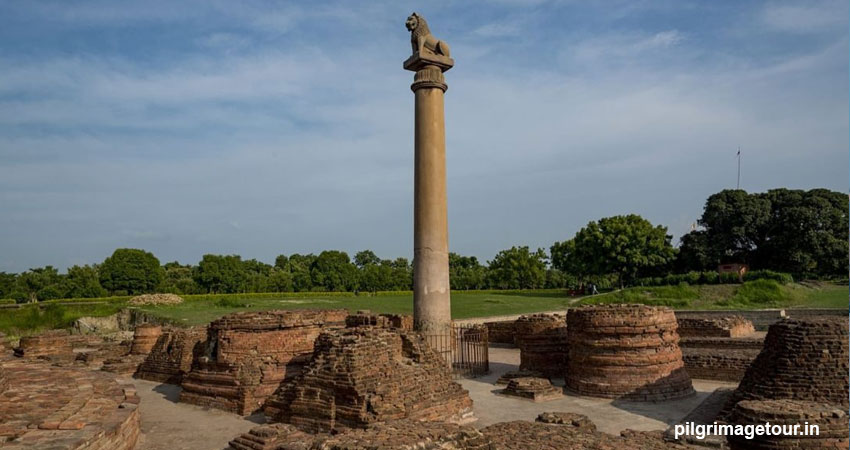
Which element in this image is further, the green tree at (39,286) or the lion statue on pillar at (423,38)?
the green tree at (39,286)

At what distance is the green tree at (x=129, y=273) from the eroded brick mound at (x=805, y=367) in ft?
194

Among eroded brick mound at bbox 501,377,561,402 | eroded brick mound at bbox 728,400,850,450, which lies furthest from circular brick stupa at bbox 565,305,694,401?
eroded brick mound at bbox 728,400,850,450

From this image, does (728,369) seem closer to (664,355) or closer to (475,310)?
(664,355)

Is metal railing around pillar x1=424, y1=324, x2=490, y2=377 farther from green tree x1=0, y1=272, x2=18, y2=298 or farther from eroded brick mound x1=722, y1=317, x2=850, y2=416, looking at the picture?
green tree x1=0, y1=272, x2=18, y2=298

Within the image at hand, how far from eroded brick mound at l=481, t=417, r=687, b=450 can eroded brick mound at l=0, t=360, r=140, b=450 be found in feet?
14.0

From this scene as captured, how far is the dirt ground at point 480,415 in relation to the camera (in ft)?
29.7

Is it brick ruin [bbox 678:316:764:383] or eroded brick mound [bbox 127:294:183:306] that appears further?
eroded brick mound [bbox 127:294:183:306]

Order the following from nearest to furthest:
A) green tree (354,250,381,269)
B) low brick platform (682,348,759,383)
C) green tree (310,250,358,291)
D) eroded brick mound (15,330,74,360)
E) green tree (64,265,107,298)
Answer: low brick platform (682,348,759,383), eroded brick mound (15,330,74,360), green tree (64,265,107,298), green tree (310,250,358,291), green tree (354,250,381,269)

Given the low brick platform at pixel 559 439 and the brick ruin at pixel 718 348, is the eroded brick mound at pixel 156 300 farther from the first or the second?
the low brick platform at pixel 559 439

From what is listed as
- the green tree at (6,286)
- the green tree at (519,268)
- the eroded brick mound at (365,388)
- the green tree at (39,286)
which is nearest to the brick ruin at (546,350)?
the eroded brick mound at (365,388)

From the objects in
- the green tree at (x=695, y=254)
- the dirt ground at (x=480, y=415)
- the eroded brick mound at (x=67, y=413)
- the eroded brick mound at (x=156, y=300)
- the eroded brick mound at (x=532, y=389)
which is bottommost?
the dirt ground at (x=480, y=415)

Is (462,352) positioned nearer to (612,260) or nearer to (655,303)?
(655,303)

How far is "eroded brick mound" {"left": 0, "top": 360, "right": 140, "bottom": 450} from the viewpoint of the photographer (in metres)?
5.75

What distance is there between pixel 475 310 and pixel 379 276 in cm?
3464
